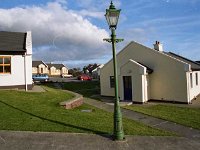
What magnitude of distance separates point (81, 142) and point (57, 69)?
11095cm

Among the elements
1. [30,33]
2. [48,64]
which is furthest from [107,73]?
[48,64]

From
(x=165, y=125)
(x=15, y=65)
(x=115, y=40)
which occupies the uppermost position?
(x=115, y=40)

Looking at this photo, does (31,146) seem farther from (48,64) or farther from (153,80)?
(48,64)

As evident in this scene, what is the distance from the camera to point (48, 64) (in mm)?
119375

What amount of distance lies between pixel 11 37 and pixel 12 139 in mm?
17463

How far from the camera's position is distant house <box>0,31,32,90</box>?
73.0 feet

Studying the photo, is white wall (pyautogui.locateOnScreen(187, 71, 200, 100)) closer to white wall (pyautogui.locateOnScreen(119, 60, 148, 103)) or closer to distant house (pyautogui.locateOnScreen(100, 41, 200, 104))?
distant house (pyautogui.locateOnScreen(100, 41, 200, 104))

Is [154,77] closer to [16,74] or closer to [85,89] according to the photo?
[16,74]

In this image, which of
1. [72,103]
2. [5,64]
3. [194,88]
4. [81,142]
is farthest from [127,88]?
[81,142]

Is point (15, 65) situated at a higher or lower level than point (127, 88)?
higher

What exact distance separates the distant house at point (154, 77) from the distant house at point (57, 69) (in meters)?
91.4

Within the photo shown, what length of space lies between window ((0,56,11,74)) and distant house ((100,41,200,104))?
9.65m

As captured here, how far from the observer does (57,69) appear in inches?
4688

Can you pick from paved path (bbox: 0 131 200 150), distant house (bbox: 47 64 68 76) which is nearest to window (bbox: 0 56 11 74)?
paved path (bbox: 0 131 200 150)
